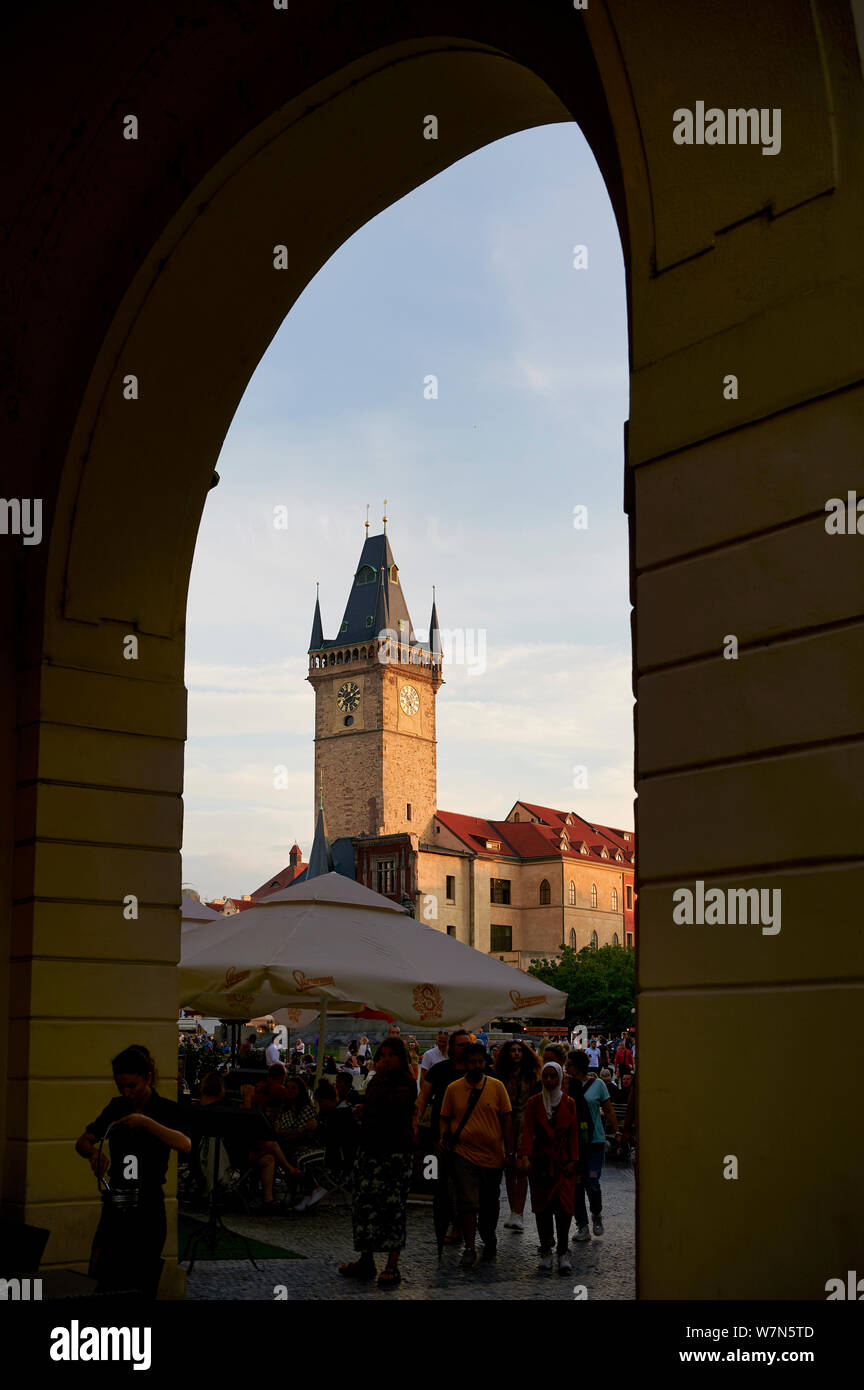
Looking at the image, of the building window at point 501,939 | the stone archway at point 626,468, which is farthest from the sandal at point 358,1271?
the building window at point 501,939

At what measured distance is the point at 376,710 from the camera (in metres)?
108

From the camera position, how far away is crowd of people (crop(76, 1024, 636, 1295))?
5609 mm

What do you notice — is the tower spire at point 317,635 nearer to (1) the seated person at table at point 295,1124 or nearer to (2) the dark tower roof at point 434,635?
(2) the dark tower roof at point 434,635

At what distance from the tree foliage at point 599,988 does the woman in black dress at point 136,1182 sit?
233 feet

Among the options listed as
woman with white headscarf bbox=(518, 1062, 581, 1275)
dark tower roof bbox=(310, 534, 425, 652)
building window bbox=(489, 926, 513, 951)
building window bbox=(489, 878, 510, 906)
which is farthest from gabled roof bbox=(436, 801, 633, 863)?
woman with white headscarf bbox=(518, 1062, 581, 1275)

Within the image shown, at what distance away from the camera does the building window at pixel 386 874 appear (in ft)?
326

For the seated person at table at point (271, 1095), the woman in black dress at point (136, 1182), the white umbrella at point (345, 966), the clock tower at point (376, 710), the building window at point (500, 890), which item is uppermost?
the clock tower at point (376, 710)

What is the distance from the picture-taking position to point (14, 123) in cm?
808

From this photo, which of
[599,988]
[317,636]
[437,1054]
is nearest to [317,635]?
[317,636]

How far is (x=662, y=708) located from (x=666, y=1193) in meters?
1.44

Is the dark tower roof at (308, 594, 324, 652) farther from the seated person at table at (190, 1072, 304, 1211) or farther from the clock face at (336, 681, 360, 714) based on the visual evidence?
the seated person at table at (190, 1072, 304, 1211)

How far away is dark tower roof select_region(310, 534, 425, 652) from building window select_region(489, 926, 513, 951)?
24.4 m

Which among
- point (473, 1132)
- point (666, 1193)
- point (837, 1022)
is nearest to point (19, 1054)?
point (473, 1132)

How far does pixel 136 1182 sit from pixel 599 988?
→ 2883 inches
